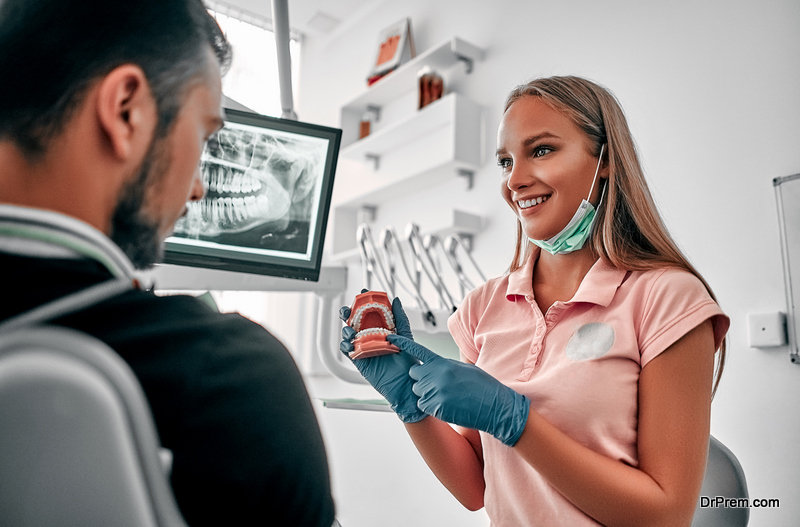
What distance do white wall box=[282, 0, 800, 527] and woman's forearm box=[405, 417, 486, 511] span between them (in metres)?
0.87

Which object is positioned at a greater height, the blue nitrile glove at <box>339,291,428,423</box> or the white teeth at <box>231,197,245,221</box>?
the white teeth at <box>231,197,245,221</box>

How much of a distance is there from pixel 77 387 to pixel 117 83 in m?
0.22

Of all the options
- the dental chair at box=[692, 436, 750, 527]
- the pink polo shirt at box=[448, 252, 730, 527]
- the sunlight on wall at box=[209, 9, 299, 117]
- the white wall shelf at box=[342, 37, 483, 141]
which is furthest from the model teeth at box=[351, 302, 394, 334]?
the sunlight on wall at box=[209, 9, 299, 117]

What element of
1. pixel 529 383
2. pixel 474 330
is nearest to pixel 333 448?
pixel 474 330

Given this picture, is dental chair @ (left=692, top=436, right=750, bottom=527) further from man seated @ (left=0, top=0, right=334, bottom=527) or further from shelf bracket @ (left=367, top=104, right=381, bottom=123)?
shelf bracket @ (left=367, top=104, right=381, bottom=123)

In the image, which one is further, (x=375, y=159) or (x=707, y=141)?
(x=375, y=159)

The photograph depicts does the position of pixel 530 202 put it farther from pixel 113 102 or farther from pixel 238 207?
pixel 113 102

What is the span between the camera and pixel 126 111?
46 centimetres

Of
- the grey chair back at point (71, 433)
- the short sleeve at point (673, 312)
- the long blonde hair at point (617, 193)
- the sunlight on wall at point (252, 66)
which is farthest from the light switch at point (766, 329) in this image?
the sunlight on wall at point (252, 66)

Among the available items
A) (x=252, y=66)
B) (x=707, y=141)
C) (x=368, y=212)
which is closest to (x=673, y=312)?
(x=707, y=141)

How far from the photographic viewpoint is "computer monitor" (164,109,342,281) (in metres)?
1.28

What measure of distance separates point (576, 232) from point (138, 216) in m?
0.91

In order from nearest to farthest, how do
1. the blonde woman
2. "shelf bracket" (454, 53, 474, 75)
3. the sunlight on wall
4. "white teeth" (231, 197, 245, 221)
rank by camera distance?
the blonde woman → "white teeth" (231, 197, 245, 221) → "shelf bracket" (454, 53, 474, 75) → the sunlight on wall

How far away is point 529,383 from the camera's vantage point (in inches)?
42.2
